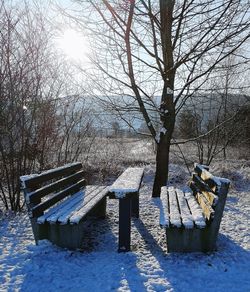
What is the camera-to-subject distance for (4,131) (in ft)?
20.5

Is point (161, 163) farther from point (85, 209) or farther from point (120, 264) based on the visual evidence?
point (120, 264)

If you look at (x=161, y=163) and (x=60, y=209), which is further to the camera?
(x=161, y=163)

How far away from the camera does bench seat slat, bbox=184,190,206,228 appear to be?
13.0 ft

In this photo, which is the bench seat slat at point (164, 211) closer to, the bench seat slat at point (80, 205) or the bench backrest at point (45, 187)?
the bench seat slat at point (80, 205)

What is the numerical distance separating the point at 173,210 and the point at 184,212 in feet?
0.48

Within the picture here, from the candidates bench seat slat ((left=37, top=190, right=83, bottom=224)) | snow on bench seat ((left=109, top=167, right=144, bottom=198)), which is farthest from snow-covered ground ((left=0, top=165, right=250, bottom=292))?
snow on bench seat ((left=109, top=167, right=144, bottom=198))

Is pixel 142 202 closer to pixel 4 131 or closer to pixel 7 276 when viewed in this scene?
pixel 4 131

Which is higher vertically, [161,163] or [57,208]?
[161,163]

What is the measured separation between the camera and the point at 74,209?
14.8 ft

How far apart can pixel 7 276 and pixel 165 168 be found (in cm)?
445

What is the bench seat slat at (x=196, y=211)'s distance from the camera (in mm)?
3970

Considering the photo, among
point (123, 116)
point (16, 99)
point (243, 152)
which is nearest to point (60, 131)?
point (123, 116)

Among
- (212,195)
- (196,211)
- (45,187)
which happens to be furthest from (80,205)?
(212,195)

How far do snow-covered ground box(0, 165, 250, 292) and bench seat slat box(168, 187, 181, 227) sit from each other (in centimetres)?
→ 44
